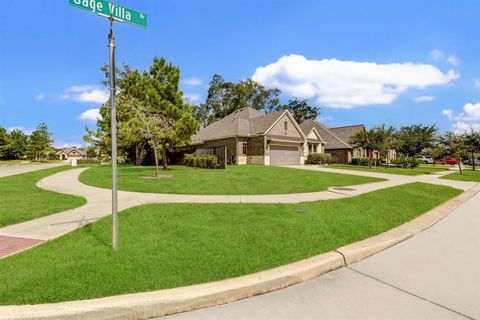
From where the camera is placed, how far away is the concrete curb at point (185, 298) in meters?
2.73

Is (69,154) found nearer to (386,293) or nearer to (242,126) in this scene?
(242,126)

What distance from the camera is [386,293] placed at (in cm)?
335

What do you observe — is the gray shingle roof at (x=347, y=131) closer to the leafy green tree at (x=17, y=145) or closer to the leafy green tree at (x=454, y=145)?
the leafy green tree at (x=454, y=145)

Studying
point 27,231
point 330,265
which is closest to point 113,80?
point 27,231

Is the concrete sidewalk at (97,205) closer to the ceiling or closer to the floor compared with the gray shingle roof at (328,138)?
closer to the floor

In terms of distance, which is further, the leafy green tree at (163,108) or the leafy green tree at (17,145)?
the leafy green tree at (17,145)

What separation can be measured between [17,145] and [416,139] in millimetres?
96023

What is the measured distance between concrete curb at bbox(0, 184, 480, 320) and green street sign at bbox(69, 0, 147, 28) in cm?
382

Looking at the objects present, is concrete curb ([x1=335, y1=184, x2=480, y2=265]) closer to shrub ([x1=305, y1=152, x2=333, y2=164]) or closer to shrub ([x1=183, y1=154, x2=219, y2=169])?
shrub ([x1=183, y1=154, x2=219, y2=169])

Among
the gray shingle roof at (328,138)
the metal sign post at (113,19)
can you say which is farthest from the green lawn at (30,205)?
the gray shingle roof at (328,138)

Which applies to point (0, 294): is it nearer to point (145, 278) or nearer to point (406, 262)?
point (145, 278)

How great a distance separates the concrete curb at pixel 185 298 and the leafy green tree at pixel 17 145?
83.6 metres

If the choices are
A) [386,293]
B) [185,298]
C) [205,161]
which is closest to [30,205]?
[185,298]

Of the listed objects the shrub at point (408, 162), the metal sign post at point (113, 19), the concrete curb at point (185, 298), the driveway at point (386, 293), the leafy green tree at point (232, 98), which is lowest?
the driveway at point (386, 293)
